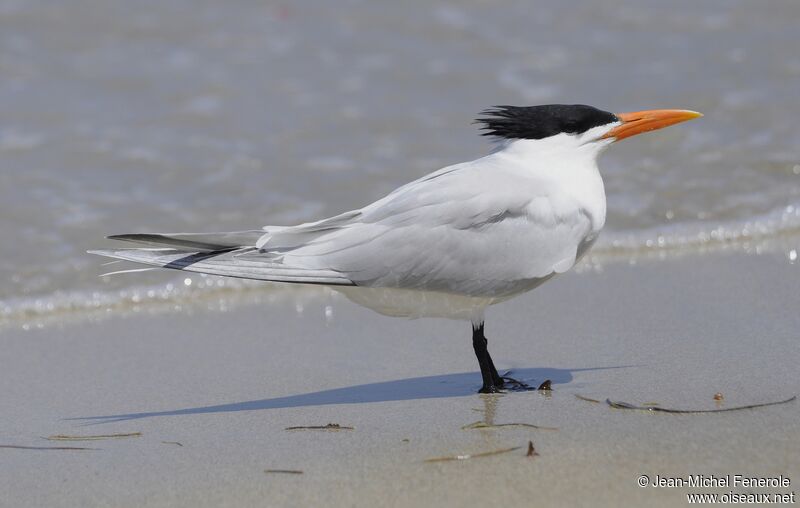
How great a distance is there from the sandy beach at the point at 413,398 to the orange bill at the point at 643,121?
0.83m

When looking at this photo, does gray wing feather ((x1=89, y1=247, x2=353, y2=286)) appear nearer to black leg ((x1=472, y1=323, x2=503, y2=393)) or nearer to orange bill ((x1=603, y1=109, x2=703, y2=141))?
black leg ((x1=472, y1=323, x2=503, y2=393))

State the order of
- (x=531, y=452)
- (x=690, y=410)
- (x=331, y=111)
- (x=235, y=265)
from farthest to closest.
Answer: (x=331, y=111) → (x=235, y=265) → (x=690, y=410) → (x=531, y=452)

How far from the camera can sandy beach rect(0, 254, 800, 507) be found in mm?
3217

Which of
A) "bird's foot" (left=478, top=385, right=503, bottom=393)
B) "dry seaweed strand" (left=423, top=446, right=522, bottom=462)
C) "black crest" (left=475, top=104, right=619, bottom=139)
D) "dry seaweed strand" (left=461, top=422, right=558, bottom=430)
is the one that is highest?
"black crest" (left=475, top=104, right=619, bottom=139)

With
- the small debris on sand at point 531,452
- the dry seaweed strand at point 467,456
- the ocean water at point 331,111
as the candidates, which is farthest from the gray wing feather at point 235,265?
the ocean water at point 331,111

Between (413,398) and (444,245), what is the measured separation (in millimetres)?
547

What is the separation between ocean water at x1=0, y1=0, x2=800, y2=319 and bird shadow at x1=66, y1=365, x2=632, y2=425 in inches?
58.8

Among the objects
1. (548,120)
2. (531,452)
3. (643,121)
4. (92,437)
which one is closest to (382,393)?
(531,452)

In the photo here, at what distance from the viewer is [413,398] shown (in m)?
4.04

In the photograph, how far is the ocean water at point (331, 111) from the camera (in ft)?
20.2

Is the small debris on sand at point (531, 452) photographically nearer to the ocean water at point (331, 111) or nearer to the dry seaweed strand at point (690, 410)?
the dry seaweed strand at point (690, 410)
